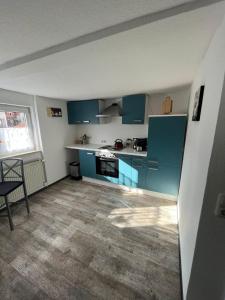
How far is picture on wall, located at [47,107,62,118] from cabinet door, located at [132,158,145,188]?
83.5 inches

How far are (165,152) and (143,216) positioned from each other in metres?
1.16

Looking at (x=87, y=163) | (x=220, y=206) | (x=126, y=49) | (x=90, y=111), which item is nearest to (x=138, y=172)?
(x=87, y=163)

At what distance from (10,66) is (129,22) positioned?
1.23m

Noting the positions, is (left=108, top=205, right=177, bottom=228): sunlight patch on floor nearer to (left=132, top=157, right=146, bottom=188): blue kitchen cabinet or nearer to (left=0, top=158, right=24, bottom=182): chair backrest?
(left=132, top=157, right=146, bottom=188): blue kitchen cabinet

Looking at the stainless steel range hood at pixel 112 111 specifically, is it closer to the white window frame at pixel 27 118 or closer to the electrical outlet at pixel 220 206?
the white window frame at pixel 27 118

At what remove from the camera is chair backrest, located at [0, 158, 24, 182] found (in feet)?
7.44

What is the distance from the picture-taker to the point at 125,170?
2.85 metres

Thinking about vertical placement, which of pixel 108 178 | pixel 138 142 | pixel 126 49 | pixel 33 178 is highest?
pixel 126 49

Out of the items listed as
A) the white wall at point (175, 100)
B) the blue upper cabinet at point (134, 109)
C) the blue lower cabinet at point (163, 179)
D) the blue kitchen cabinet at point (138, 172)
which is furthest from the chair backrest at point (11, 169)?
the white wall at point (175, 100)

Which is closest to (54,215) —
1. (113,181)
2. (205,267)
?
(113,181)

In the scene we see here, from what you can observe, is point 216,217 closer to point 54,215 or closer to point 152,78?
point 152,78

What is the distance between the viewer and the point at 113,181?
304 cm

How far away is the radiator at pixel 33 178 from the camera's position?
254 centimetres

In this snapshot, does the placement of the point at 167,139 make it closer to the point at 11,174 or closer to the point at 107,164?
the point at 107,164
